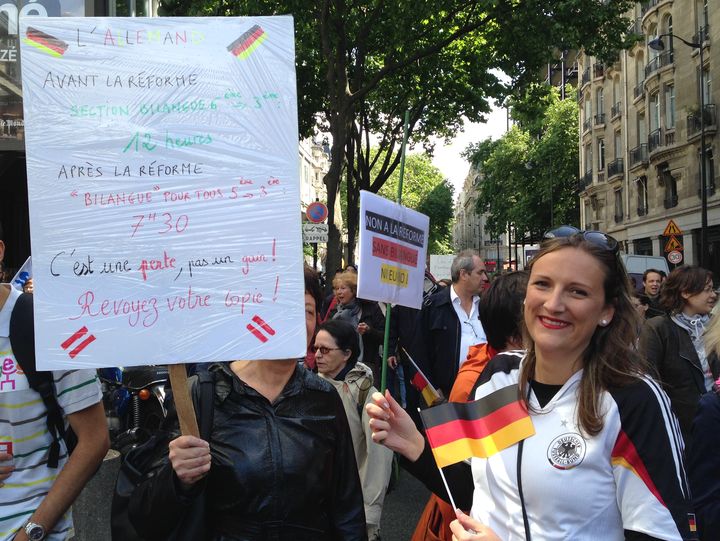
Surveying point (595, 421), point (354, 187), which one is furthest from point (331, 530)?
point (354, 187)

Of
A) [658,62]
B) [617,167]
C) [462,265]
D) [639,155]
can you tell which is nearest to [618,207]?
[617,167]

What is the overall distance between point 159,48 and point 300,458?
1.26m

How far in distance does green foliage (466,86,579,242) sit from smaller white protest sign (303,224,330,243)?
4216 centimetres

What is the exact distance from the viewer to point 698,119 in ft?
105

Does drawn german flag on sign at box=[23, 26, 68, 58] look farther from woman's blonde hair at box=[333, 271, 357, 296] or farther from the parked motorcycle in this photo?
woman's blonde hair at box=[333, 271, 357, 296]

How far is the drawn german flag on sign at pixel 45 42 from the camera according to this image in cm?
207

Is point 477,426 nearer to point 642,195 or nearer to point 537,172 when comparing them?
point 642,195

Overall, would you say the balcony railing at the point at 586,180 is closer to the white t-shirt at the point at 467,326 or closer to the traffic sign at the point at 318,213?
the traffic sign at the point at 318,213

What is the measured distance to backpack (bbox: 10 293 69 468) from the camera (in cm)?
217

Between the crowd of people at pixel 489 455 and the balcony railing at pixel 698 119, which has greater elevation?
the balcony railing at pixel 698 119

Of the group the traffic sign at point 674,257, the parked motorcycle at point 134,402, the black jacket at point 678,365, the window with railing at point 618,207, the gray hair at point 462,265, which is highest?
the window with railing at point 618,207

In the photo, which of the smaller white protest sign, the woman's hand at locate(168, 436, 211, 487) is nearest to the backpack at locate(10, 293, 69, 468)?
the woman's hand at locate(168, 436, 211, 487)

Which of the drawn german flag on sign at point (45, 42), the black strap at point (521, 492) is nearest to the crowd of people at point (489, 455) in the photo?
the black strap at point (521, 492)

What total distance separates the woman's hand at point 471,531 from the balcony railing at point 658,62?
38.1 meters
